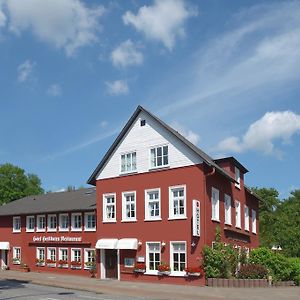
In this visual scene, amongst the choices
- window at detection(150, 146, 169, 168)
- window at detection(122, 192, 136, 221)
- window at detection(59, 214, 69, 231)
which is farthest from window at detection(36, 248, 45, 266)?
window at detection(150, 146, 169, 168)

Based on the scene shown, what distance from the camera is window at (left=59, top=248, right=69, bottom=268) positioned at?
41.2 meters

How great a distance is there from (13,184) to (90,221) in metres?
44.7

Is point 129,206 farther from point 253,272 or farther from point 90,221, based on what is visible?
point 253,272

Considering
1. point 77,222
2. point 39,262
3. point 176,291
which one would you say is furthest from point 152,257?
point 39,262

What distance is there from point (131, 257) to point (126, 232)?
5.47ft

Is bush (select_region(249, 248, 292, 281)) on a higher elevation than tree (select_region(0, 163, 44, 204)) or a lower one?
lower

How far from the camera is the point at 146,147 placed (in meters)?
34.2

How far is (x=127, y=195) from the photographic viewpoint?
35.0 metres

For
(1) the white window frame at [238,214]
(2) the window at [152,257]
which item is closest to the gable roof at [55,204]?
(2) the window at [152,257]

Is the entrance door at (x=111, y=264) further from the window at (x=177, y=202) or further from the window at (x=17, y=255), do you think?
the window at (x=17, y=255)

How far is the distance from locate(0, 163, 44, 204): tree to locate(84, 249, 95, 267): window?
141 feet

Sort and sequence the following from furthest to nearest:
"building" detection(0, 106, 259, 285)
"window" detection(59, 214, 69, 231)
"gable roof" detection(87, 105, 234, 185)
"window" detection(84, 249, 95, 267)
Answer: "window" detection(59, 214, 69, 231)
"window" detection(84, 249, 95, 267)
"gable roof" detection(87, 105, 234, 185)
"building" detection(0, 106, 259, 285)

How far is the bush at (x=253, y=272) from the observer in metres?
29.9

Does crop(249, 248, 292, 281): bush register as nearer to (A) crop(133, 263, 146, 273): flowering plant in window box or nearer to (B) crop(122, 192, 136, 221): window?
(A) crop(133, 263, 146, 273): flowering plant in window box
